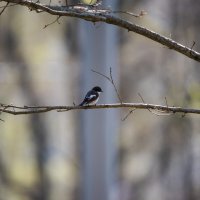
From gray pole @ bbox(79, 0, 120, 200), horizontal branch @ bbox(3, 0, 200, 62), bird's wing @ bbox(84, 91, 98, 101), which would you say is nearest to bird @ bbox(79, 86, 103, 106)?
bird's wing @ bbox(84, 91, 98, 101)

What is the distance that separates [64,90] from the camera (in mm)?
11914

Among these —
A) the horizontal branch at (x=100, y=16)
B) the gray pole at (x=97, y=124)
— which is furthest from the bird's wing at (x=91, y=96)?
the gray pole at (x=97, y=124)

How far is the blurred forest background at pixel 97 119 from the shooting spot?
11164mm

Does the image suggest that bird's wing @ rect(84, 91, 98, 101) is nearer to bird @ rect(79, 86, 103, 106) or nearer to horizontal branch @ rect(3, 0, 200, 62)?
bird @ rect(79, 86, 103, 106)

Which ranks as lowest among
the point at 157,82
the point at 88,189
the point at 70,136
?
the point at 88,189

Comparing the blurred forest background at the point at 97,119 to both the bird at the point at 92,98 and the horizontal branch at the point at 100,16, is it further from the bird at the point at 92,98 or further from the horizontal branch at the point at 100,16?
the horizontal branch at the point at 100,16

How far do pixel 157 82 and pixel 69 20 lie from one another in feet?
4.83

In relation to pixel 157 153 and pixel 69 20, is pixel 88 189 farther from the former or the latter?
pixel 69 20

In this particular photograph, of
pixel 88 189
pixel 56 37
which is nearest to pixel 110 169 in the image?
pixel 88 189

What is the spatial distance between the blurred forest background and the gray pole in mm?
15

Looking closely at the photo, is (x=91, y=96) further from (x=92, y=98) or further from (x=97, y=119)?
(x=97, y=119)

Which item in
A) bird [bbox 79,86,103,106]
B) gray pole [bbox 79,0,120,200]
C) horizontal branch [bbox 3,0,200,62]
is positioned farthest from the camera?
gray pole [bbox 79,0,120,200]

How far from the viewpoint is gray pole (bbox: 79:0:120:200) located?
427 inches

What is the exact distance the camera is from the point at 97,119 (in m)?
11.2
